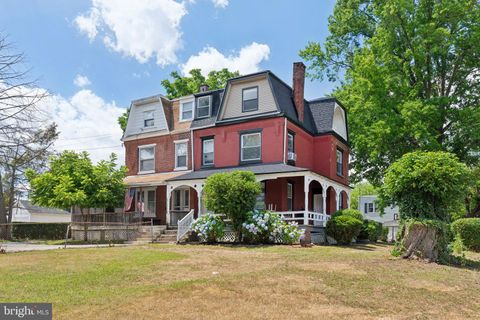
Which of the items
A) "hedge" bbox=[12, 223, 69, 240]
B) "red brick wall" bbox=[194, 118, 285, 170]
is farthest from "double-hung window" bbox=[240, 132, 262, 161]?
"hedge" bbox=[12, 223, 69, 240]

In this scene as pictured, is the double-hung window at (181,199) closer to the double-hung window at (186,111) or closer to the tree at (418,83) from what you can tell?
the double-hung window at (186,111)

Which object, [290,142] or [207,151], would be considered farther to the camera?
[207,151]

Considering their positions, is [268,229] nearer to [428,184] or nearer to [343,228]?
[343,228]

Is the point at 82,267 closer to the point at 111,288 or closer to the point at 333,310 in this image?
the point at 111,288

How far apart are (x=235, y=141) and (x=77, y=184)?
8852 mm

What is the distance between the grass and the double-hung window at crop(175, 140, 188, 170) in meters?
13.5

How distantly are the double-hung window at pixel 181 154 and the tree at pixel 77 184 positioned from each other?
3458mm

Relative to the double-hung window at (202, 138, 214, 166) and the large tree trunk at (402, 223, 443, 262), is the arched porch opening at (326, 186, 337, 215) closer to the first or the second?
the double-hung window at (202, 138, 214, 166)

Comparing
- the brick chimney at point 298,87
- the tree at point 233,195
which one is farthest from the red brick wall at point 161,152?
the tree at point 233,195

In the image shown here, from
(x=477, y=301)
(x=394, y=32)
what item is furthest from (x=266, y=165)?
(x=477, y=301)

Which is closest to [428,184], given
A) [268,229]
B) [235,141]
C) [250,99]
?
[268,229]

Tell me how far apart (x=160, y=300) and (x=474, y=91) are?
82.4 feet

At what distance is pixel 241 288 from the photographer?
8.06 metres

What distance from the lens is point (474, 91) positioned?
83.7 ft
